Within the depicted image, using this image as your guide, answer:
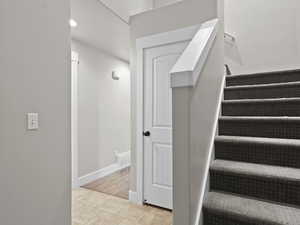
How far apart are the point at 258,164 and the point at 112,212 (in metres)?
1.67

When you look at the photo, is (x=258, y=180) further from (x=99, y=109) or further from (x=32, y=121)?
(x=99, y=109)

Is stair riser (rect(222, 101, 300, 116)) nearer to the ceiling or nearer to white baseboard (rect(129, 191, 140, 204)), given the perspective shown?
white baseboard (rect(129, 191, 140, 204))

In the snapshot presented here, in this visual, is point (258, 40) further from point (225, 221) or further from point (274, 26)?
point (225, 221)

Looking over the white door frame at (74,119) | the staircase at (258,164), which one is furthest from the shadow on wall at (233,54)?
the white door frame at (74,119)

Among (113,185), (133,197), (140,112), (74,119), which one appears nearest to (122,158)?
(113,185)

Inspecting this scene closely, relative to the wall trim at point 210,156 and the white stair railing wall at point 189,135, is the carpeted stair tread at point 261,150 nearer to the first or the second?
the wall trim at point 210,156

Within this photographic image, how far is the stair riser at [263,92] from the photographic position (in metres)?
1.71

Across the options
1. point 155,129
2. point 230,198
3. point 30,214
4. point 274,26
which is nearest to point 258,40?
point 274,26

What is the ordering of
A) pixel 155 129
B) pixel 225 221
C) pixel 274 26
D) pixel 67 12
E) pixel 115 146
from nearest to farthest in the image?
pixel 225 221, pixel 67 12, pixel 155 129, pixel 274 26, pixel 115 146

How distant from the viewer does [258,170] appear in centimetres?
123

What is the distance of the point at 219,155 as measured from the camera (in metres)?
1.53

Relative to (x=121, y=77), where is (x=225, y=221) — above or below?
below

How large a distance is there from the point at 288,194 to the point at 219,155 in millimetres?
513

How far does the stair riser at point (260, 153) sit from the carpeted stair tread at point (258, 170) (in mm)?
55
